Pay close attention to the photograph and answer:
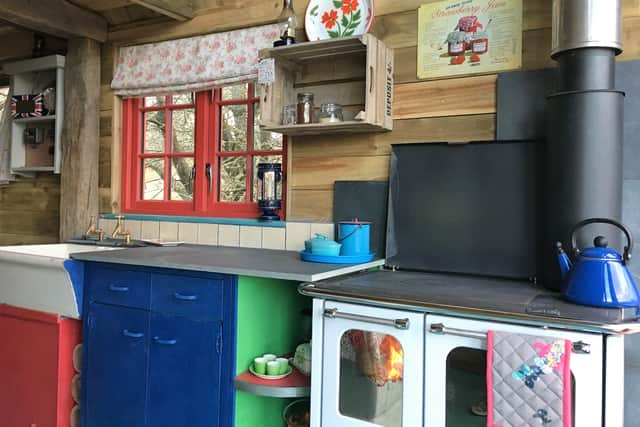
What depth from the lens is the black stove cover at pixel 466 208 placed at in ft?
6.79

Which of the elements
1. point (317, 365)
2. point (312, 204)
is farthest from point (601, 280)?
point (312, 204)

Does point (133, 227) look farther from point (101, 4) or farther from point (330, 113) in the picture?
point (330, 113)

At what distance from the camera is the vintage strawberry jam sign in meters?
2.14

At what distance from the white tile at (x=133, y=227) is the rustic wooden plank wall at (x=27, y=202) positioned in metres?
0.60

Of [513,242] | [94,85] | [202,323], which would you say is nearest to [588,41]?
[513,242]

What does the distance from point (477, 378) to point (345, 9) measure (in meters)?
1.76

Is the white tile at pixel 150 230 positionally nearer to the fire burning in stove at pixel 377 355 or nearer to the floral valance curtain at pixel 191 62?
the floral valance curtain at pixel 191 62

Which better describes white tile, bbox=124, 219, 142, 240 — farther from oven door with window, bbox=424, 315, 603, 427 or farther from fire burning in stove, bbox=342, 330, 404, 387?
oven door with window, bbox=424, 315, 603, 427

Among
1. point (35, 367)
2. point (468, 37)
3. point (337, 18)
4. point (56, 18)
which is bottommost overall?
point (35, 367)

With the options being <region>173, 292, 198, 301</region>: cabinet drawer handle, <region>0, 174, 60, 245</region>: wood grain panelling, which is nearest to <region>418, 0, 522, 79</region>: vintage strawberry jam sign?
<region>173, 292, 198, 301</region>: cabinet drawer handle

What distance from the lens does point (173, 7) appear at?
2850 mm

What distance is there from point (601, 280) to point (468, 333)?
391mm

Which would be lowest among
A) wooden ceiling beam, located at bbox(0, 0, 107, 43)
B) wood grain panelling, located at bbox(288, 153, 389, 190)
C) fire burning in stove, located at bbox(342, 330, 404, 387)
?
fire burning in stove, located at bbox(342, 330, 404, 387)

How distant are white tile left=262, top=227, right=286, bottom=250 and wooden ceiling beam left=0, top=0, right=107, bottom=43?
1651mm
